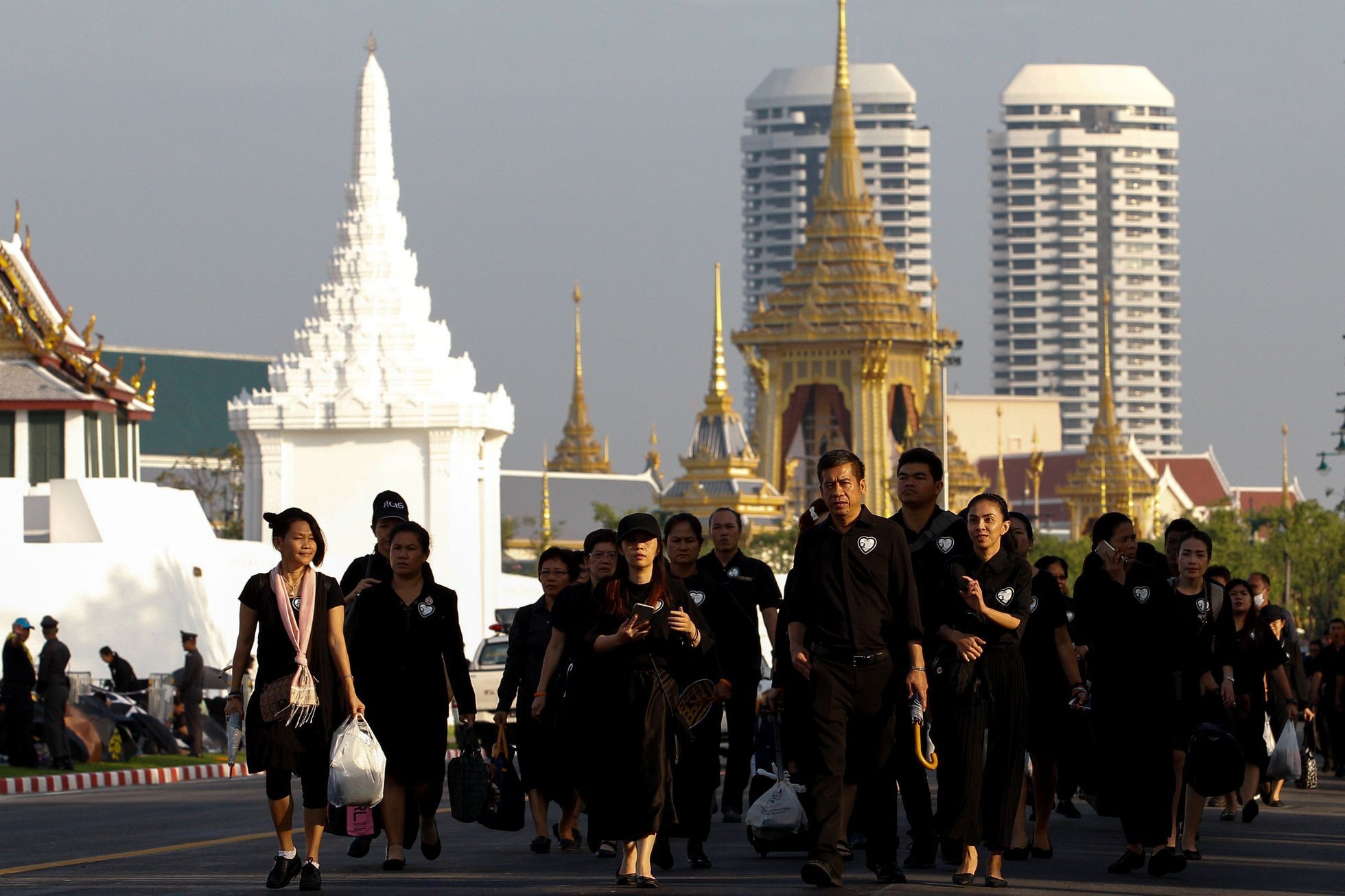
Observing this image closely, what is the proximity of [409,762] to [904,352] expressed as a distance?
331ft

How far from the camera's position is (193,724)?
90.4 ft

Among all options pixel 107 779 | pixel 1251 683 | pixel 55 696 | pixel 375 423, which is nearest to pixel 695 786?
pixel 1251 683

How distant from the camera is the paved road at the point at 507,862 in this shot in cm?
1182

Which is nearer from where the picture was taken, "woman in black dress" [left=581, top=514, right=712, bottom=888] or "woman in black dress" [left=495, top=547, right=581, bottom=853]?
"woman in black dress" [left=581, top=514, right=712, bottom=888]

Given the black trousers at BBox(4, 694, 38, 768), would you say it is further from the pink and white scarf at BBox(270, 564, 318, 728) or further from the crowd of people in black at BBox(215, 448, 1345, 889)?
the pink and white scarf at BBox(270, 564, 318, 728)

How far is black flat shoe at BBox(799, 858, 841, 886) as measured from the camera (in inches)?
441

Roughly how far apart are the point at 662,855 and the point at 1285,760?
5.46m

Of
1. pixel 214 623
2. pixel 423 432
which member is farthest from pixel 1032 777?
pixel 423 432

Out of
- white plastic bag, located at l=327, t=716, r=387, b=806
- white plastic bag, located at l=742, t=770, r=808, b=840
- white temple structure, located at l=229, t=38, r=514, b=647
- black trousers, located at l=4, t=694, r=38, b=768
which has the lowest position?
black trousers, located at l=4, t=694, r=38, b=768

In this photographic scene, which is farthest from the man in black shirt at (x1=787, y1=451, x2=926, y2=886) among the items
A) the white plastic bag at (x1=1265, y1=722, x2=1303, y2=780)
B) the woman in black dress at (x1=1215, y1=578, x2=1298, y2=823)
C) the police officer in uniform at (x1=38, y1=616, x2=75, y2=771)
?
the police officer in uniform at (x1=38, y1=616, x2=75, y2=771)

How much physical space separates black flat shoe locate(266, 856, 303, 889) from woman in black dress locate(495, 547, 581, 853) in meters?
2.33

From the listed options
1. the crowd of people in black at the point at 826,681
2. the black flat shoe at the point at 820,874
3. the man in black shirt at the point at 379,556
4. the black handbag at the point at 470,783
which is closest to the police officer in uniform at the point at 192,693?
the crowd of people in black at the point at 826,681

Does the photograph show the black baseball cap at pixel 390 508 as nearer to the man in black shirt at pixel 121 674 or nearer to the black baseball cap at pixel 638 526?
the black baseball cap at pixel 638 526

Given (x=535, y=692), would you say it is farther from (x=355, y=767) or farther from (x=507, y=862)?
(x=355, y=767)
